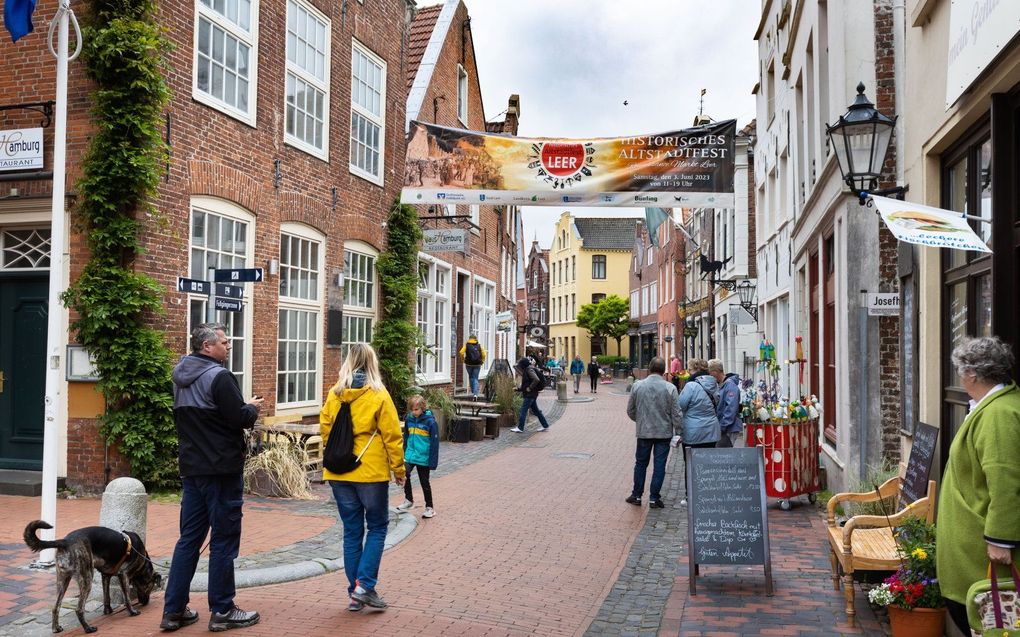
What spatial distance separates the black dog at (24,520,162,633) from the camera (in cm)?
539

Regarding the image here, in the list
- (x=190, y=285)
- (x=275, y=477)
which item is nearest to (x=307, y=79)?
(x=190, y=285)

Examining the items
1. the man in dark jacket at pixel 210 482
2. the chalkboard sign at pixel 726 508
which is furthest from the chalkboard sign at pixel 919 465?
the man in dark jacket at pixel 210 482

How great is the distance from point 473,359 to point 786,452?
12.3m

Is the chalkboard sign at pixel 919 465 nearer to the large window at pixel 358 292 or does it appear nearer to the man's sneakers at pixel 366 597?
the man's sneakers at pixel 366 597

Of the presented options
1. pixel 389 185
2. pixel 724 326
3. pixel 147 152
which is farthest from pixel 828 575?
pixel 724 326

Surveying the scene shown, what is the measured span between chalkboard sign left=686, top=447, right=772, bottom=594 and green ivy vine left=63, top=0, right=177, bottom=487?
19.5 feet

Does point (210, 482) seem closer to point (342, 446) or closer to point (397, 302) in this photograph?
point (342, 446)

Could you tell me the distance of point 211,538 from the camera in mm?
5574

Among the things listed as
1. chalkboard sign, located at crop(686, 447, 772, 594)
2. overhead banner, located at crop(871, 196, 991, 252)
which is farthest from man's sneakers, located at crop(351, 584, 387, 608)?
overhead banner, located at crop(871, 196, 991, 252)

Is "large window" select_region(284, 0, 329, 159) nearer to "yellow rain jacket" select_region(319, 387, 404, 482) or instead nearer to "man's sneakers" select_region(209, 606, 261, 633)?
"yellow rain jacket" select_region(319, 387, 404, 482)

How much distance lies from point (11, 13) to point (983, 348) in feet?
25.4

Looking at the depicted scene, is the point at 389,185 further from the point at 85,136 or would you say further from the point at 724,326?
the point at 724,326

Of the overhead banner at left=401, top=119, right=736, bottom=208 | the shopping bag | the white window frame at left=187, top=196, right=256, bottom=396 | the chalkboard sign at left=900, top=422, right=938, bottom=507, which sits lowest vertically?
the shopping bag

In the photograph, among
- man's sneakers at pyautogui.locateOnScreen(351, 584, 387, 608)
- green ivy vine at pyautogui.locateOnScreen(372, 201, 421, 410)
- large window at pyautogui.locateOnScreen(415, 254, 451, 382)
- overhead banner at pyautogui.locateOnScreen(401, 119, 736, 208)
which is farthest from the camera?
large window at pyautogui.locateOnScreen(415, 254, 451, 382)
